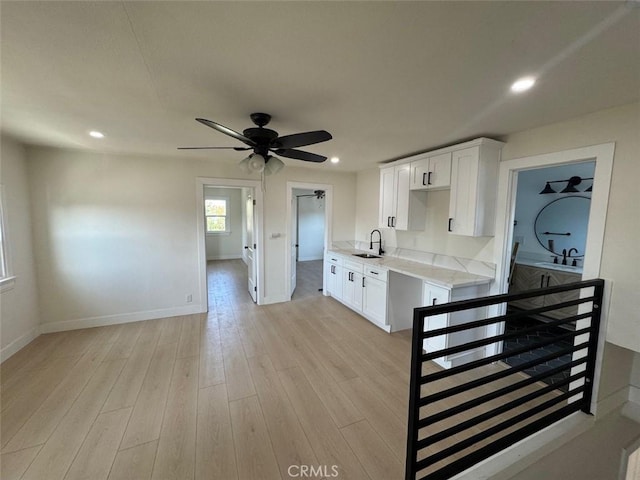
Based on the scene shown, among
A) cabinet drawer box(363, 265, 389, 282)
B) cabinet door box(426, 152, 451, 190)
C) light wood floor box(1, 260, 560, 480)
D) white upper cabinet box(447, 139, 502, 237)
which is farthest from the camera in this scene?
cabinet drawer box(363, 265, 389, 282)

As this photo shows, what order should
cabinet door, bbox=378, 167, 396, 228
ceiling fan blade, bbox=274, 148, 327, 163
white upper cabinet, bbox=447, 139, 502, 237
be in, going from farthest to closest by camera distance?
cabinet door, bbox=378, 167, 396, 228 < white upper cabinet, bbox=447, 139, 502, 237 < ceiling fan blade, bbox=274, 148, 327, 163

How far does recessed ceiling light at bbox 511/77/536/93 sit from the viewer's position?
159cm

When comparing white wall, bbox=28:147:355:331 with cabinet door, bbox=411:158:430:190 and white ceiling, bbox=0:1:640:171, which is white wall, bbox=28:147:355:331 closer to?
white ceiling, bbox=0:1:640:171

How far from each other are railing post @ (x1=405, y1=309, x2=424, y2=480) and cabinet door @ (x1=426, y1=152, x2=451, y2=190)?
2.34 m

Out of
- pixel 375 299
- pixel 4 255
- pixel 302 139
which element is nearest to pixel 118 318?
pixel 4 255

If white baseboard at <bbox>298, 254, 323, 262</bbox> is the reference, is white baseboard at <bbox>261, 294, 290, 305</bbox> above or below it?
below

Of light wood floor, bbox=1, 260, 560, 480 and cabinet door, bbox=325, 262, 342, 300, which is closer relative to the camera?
light wood floor, bbox=1, 260, 560, 480

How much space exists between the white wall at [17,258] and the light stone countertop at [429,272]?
4.24m

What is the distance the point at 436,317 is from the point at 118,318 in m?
4.36

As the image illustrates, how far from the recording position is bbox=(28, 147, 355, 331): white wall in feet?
11.2

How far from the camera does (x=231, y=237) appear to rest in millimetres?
8656

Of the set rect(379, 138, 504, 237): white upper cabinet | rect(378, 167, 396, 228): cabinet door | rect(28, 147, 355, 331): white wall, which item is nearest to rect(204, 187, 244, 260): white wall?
rect(28, 147, 355, 331): white wall

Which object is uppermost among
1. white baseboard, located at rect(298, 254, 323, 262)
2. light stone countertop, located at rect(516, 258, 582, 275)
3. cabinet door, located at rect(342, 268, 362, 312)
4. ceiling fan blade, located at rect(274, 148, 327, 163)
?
ceiling fan blade, located at rect(274, 148, 327, 163)

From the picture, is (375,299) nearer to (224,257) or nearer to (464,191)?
(464,191)
